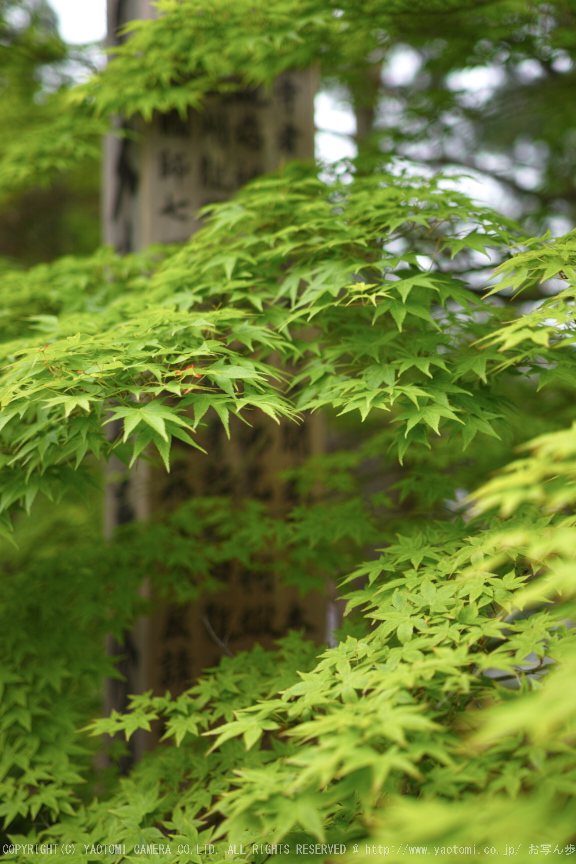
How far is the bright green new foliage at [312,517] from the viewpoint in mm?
1370

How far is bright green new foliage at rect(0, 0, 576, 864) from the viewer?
1.37 metres

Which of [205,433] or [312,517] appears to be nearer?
[312,517]

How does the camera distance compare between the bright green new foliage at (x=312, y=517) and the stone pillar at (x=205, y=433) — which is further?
the stone pillar at (x=205, y=433)

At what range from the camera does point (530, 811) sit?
1087 mm

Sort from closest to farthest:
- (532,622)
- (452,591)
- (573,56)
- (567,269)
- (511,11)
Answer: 1. (532,622)
2. (452,591)
3. (567,269)
4. (511,11)
5. (573,56)

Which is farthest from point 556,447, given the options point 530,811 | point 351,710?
point 351,710

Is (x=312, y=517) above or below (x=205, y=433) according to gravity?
below

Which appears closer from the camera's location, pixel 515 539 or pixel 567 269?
pixel 515 539

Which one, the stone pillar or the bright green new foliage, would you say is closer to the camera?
the bright green new foliage

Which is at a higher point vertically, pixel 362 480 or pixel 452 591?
pixel 452 591

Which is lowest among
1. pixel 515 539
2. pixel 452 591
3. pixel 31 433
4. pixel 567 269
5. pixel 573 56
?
pixel 452 591

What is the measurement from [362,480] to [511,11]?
361 centimetres

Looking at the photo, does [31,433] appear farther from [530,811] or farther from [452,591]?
[530,811]

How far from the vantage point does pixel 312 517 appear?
304 cm
